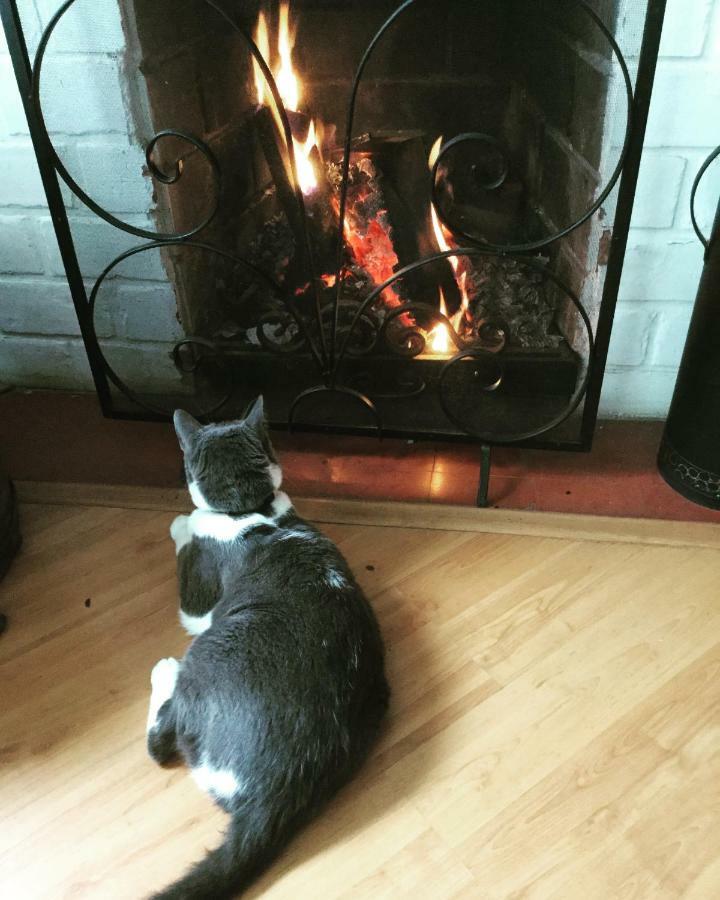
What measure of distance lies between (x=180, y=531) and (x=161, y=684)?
30cm

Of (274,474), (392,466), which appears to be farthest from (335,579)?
(392,466)

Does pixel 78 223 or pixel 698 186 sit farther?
pixel 78 223

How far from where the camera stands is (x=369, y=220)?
1516 mm

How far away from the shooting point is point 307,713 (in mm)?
912

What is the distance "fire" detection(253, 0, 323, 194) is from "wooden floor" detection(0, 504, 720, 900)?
2.28ft

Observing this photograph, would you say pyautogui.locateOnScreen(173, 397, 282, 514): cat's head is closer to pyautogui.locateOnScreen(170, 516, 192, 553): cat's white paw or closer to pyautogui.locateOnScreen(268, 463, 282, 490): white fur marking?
pyautogui.locateOnScreen(268, 463, 282, 490): white fur marking

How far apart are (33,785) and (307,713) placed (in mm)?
423

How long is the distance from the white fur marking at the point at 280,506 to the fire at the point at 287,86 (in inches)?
21.2

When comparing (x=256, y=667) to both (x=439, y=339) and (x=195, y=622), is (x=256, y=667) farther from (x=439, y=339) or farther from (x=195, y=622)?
(x=439, y=339)

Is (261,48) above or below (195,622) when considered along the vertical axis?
above

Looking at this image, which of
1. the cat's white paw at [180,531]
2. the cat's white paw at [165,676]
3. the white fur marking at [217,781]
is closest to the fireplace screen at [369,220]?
the cat's white paw at [180,531]

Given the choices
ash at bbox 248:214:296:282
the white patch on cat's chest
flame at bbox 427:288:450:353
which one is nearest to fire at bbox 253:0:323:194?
ash at bbox 248:214:296:282

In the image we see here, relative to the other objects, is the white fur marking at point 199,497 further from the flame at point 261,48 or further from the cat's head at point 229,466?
the flame at point 261,48

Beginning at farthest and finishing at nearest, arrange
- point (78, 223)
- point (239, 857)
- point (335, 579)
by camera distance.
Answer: point (78, 223) → point (335, 579) → point (239, 857)
